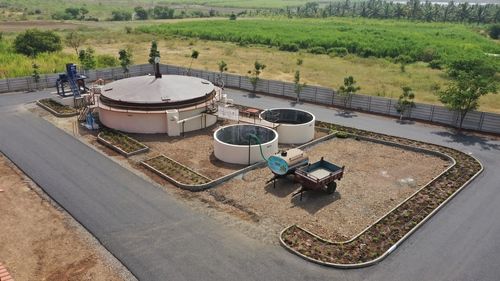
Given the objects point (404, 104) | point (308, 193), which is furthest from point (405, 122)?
point (308, 193)

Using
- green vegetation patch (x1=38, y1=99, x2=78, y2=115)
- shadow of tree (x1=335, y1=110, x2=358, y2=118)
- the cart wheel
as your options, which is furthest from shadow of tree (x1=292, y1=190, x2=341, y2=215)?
green vegetation patch (x1=38, y1=99, x2=78, y2=115)

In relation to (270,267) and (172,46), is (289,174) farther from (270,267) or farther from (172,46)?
(172,46)

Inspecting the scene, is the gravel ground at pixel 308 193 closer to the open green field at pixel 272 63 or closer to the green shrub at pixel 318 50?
the open green field at pixel 272 63

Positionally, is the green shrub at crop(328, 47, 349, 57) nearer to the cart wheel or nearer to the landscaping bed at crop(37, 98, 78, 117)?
the landscaping bed at crop(37, 98, 78, 117)

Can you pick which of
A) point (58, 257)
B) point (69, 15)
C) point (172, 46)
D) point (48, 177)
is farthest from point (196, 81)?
point (69, 15)

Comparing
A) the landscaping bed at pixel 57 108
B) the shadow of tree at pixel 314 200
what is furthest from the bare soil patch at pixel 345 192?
the landscaping bed at pixel 57 108

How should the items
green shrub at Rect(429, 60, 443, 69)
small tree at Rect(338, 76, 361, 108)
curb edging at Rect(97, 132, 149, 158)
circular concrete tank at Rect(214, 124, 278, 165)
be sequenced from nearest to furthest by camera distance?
circular concrete tank at Rect(214, 124, 278, 165) → curb edging at Rect(97, 132, 149, 158) → small tree at Rect(338, 76, 361, 108) → green shrub at Rect(429, 60, 443, 69)
